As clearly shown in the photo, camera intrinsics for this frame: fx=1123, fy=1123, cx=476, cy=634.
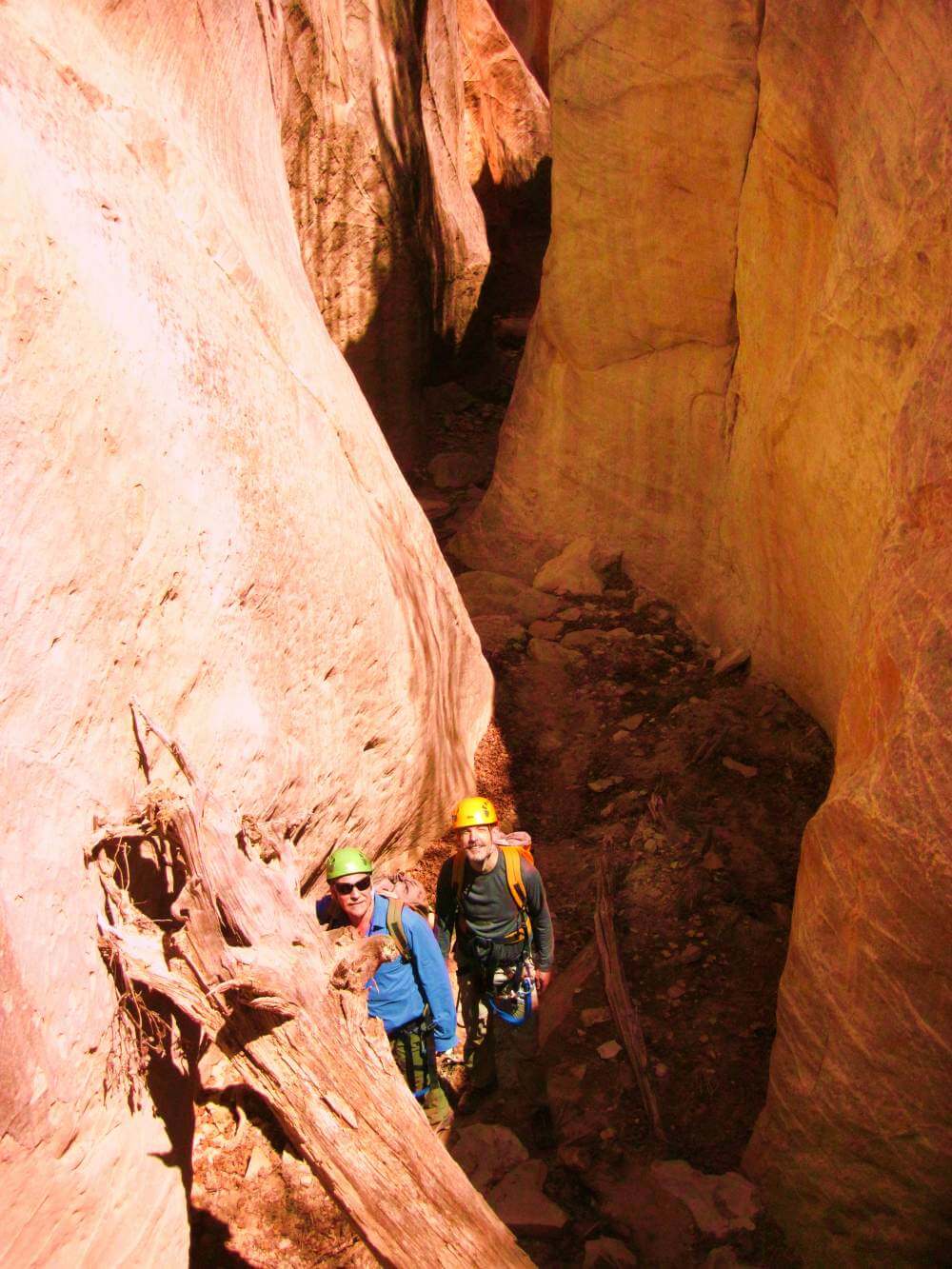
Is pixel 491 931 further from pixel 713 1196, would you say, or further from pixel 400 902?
pixel 713 1196

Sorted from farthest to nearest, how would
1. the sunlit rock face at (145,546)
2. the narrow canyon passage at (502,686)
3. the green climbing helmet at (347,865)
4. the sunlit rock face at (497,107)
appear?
1. the sunlit rock face at (497,107)
2. the green climbing helmet at (347,865)
3. the narrow canyon passage at (502,686)
4. the sunlit rock face at (145,546)

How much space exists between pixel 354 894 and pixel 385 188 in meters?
6.53

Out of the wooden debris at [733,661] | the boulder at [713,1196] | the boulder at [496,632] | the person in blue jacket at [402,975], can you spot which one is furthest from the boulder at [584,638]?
the boulder at [713,1196]

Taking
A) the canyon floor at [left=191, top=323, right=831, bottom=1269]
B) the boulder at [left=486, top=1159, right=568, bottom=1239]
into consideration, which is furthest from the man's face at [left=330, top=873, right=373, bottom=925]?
the boulder at [left=486, top=1159, right=568, bottom=1239]

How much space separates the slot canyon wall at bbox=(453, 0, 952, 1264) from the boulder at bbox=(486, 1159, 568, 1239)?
71 centimetres

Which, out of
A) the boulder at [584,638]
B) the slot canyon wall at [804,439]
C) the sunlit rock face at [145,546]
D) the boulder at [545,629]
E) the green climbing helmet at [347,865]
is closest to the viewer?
Answer: the sunlit rock face at [145,546]

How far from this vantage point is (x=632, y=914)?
4875 millimetres

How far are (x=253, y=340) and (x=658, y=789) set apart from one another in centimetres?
287

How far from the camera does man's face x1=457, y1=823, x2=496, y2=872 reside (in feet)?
12.4

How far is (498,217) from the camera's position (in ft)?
36.6

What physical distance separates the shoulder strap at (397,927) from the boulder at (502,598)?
12.1 ft

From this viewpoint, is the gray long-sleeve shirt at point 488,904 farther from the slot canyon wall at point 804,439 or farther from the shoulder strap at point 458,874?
the slot canyon wall at point 804,439

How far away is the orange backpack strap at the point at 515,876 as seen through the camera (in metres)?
3.89

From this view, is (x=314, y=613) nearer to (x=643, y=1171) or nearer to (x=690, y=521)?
(x=643, y=1171)
